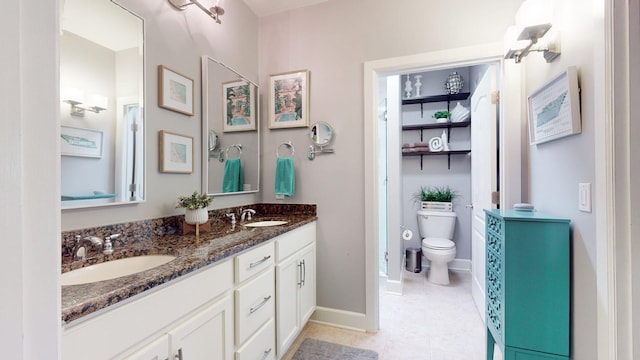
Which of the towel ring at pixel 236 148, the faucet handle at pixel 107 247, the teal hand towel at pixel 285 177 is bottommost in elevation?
the faucet handle at pixel 107 247

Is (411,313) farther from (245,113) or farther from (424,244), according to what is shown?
(245,113)

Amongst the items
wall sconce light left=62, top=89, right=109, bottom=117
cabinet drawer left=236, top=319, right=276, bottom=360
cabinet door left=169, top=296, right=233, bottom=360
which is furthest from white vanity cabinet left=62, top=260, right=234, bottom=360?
wall sconce light left=62, top=89, right=109, bottom=117

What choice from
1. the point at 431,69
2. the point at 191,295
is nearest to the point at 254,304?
the point at 191,295

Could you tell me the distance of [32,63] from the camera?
33 cm

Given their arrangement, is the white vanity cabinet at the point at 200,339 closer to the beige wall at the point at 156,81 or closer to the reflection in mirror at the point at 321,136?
the beige wall at the point at 156,81

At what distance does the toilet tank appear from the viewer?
10.9 feet

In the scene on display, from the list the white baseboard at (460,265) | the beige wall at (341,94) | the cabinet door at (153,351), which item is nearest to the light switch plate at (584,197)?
the beige wall at (341,94)

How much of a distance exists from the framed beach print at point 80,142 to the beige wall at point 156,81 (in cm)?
23

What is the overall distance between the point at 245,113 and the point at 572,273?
221 cm

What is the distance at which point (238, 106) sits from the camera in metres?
2.17

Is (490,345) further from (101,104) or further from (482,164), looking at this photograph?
(101,104)

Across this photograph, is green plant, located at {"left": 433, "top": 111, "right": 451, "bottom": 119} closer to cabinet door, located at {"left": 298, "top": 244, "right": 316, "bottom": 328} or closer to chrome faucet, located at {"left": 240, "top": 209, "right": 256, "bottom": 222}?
cabinet door, located at {"left": 298, "top": 244, "right": 316, "bottom": 328}

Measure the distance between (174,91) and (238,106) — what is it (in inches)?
23.6

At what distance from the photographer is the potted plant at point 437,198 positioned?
3453 millimetres
